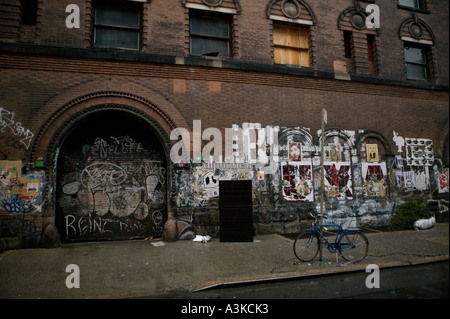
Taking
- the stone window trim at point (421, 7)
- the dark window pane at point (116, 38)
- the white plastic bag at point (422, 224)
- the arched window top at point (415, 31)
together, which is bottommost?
the white plastic bag at point (422, 224)

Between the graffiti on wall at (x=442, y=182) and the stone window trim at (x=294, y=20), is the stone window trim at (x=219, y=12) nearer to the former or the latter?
the stone window trim at (x=294, y=20)

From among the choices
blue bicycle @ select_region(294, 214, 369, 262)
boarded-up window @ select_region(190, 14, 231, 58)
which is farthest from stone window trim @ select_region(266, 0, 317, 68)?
blue bicycle @ select_region(294, 214, 369, 262)

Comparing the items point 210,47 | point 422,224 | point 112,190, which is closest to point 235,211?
point 112,190

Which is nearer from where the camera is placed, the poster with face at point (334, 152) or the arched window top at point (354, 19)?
the poster with face at point (334, 152)

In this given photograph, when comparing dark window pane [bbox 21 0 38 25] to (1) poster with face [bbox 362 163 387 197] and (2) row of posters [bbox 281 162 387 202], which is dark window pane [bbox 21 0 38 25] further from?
(1) poster with face [bbox 362 163 387 197]

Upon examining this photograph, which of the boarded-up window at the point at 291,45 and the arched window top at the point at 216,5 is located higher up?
the arched window top at the point at 216,5

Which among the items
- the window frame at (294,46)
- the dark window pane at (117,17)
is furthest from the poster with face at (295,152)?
the dark window pane at (117,17)

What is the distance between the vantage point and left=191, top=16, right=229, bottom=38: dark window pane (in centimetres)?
1027

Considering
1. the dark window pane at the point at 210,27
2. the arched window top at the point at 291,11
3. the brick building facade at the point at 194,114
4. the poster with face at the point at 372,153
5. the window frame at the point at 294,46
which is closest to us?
the brick building facade at the point at 194,114

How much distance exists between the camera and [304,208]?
10172mm

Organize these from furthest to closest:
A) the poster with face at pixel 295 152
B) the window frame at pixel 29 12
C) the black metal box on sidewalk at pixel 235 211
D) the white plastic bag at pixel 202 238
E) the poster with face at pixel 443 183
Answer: the poster with face at pixel 443 183, the poster with face at pixel 295 152, the window frame at pixel 29 12, the white plastic bag at pixel 202 238, the black metal box on sidewalk at pixel 235 211

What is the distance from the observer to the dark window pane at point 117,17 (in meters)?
9.48

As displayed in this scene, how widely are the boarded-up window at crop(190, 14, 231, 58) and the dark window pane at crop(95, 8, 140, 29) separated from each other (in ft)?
6.88

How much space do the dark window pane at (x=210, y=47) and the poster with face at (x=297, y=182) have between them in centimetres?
502
